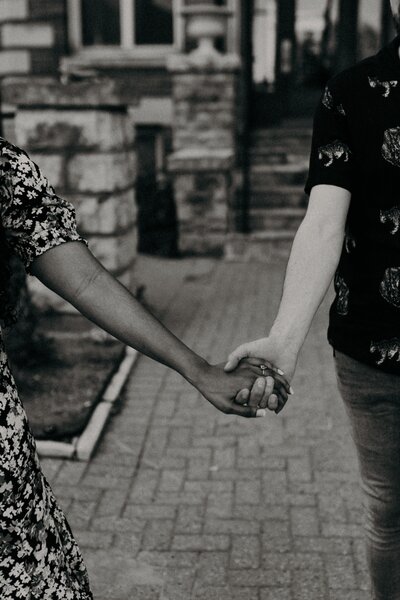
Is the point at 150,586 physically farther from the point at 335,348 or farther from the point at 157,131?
the point at 157,131

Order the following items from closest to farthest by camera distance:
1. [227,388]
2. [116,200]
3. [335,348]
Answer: [227,388]
[335,348]
[116,200]

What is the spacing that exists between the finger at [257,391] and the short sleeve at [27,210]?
2.36ft

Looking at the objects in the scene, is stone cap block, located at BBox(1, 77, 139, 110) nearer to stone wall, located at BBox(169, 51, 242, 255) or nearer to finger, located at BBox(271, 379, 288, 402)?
stone wall, located at BBox(169, 51, 242, 255)

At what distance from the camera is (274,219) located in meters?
11.7

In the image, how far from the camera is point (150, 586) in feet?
11.6

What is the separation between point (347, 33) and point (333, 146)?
512 inches

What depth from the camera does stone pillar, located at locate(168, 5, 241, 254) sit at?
35.7 ft

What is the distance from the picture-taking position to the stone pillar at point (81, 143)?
6.50 metres

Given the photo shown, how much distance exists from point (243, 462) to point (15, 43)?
35.1 ft

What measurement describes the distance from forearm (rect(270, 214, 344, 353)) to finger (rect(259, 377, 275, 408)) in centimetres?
12

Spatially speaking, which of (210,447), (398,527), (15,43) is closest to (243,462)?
(210,447)

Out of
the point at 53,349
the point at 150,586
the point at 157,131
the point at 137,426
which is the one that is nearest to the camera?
the point at 150,586

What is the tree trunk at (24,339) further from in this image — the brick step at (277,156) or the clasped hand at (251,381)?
the brick step at (277,156)

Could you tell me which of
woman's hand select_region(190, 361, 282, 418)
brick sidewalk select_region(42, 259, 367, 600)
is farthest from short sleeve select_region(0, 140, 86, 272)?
brick sidewalk select_region(42, 259, 367, 600)
